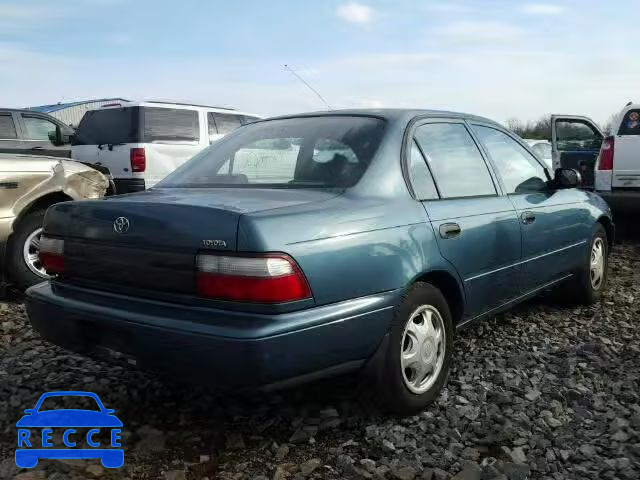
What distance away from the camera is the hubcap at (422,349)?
302cm

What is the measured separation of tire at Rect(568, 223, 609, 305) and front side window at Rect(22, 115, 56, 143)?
907 cm

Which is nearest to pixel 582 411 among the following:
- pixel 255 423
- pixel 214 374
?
pixel 255 423

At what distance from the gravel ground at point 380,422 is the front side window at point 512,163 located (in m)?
1.05

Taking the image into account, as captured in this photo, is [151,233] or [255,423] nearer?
[151,233]

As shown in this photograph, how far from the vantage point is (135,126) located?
8969 millimetres

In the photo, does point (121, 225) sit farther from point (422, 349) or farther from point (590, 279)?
point (590, 279)

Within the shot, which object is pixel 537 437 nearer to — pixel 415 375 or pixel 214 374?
pixel 415 375

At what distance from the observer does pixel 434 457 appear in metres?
2.72

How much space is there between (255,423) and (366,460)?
639 millimetres

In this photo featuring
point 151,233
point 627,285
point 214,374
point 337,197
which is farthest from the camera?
point 627,285

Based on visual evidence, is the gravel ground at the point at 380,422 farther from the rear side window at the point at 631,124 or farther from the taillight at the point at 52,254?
the rear side window at the point at 631,124

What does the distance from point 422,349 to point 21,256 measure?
374 centimetres

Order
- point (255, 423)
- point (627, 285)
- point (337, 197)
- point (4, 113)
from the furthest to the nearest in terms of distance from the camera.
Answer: point (4, 113)
point (627, 285)
point (255, 423)
point (337, 197)

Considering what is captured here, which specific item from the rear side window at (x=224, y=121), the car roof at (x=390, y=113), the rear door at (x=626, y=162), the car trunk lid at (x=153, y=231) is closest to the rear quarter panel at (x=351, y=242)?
the car trunk lid at (x=153, y=231)
